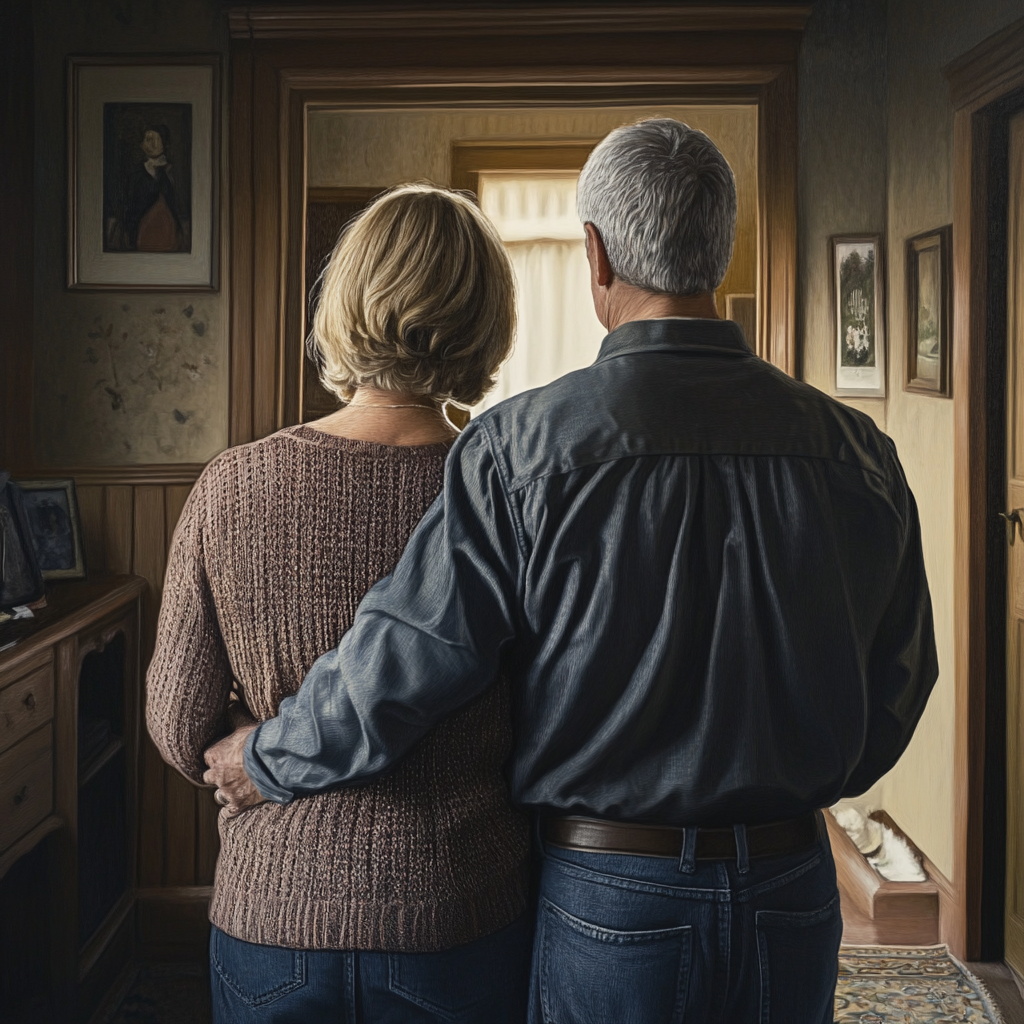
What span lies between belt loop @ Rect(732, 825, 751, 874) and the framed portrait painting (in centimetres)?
223

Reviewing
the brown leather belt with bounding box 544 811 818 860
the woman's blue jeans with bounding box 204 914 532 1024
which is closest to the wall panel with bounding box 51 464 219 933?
the woman's blue jeans with bounding box 204 914 532 1024

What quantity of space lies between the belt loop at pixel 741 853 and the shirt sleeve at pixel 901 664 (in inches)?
7.0

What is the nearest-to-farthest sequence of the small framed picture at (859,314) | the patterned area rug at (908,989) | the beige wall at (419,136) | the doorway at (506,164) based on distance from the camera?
the patterned area rug at (908,989) < the small framed picture at (859,314) < the doorway at (506,164) < the beige wall at (419,136)

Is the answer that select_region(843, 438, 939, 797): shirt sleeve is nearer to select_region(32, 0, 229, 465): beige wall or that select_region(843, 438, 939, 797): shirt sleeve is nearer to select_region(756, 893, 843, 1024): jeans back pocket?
select_region(756, 893, 843, 1024): jeans back pocket

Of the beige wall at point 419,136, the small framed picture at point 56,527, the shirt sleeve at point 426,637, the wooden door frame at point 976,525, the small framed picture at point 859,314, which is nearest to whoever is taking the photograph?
the shirt sleeve at point 426,637

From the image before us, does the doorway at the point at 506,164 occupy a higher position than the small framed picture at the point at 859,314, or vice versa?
the doorway at the point at 506,164

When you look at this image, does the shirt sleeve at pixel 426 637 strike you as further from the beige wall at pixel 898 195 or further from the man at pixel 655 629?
the beige wall at pixel 898 195

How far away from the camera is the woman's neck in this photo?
3.45 ft

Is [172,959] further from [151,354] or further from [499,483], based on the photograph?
[499,483]

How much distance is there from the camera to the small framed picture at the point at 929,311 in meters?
2.62

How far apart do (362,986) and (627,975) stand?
25 centimetres

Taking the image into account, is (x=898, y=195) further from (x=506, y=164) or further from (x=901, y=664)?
(x=506, y=164)

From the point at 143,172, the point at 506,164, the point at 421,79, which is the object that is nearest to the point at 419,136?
the point at 506,164


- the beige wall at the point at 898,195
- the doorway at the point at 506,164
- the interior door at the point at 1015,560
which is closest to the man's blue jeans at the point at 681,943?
the interior door at the point at 1015,560
